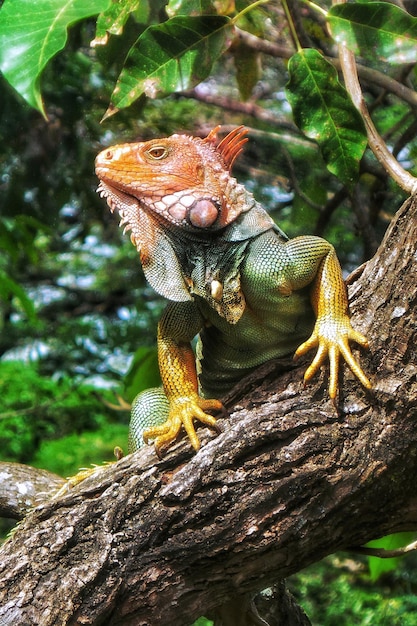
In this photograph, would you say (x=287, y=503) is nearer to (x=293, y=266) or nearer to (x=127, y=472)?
(x=127, y=472)

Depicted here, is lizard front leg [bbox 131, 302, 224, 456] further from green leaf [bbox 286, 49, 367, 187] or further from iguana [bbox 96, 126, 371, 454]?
green leaf [bbox 286, 49, 367, 187]

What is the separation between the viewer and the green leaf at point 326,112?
2.36 metres

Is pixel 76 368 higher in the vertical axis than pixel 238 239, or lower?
lower

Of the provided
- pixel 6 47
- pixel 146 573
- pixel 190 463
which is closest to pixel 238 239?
pixel 190 463

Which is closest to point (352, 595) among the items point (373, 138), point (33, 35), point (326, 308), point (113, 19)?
point (326, 308)

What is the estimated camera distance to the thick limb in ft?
6.72

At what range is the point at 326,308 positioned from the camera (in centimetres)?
215

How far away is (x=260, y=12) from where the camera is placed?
3719 millimetres

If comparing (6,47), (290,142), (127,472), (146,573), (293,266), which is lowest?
(290,142)

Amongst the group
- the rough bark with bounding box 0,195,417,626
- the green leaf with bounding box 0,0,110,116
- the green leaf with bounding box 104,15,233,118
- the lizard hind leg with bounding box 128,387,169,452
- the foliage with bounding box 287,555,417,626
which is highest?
the green leaf with bounding box 0,0,110,116

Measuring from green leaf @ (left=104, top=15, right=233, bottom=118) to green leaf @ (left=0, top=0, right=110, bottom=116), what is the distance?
19cm

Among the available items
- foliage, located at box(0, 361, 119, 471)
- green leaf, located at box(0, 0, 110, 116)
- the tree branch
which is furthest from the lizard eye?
foliage, located at box(0, 361, 119, 471)

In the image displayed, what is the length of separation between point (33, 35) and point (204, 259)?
0.80 metres

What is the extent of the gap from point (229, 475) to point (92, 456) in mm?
4335
